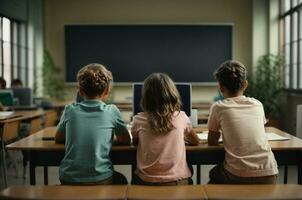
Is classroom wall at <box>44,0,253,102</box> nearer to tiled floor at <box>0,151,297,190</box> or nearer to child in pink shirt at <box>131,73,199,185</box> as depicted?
tiled floor at <box>0,151,297,190</box>

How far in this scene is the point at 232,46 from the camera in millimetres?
9164

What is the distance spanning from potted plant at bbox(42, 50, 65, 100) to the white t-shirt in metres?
7.07

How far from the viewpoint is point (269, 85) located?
26.8 feet

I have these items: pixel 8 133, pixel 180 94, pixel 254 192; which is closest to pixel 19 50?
pixel 8 133

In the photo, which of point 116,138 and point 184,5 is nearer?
point 116,138

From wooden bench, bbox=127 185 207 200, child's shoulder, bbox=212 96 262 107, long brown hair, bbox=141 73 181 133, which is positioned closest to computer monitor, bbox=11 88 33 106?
long brown hair, bbox=141 73 181 133

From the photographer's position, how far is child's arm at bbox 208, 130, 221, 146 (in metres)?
2.58

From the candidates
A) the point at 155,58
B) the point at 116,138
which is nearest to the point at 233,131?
the point at 116,138

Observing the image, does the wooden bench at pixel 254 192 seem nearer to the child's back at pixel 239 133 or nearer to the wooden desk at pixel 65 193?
the child's back at pixel 239 133

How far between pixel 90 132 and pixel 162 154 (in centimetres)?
41

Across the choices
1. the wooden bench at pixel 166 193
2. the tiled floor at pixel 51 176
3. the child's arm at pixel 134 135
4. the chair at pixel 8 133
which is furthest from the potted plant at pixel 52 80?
the wooden bench at pixel 166 193

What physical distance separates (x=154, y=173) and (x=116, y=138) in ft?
1.34

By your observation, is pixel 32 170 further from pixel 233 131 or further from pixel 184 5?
pixel 184 5

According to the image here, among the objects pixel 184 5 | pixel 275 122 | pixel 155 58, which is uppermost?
pixel 184 5
